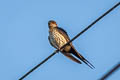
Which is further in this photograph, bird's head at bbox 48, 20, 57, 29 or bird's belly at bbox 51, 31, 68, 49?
bird's head at bbox 48, 20, 57, 29

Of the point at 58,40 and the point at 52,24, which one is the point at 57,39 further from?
the point at 52,24

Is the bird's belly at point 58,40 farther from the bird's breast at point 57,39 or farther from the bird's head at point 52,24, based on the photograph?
the bird's head at point 52,24

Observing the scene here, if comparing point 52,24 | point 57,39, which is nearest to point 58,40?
point 57,39

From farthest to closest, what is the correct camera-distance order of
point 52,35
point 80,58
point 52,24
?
point 52,24 < point 52,35 < point 80,58

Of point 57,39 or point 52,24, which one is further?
point 52,24

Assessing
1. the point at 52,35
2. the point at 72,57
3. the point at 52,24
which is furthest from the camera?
the point at 52,24

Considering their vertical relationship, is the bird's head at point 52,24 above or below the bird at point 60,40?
above

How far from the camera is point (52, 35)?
6527mm

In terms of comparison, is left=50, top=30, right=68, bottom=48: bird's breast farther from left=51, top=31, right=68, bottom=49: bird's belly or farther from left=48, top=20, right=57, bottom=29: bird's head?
left=48, top=20, right=57, bottom=29: bird's head

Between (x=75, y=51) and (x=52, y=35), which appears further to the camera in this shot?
(x=52, y=35)

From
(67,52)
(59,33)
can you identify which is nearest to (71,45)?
(67,52)

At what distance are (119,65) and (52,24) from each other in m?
6.79

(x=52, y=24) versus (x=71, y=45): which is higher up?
(x=52, y=24)

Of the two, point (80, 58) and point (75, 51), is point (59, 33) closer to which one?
point (75, 51)
